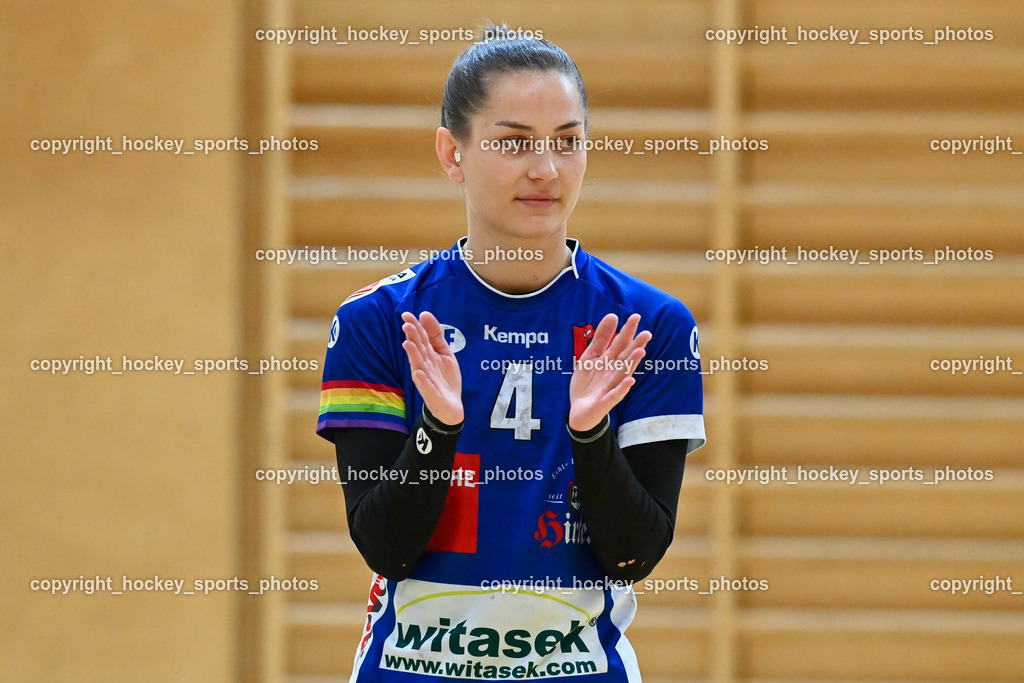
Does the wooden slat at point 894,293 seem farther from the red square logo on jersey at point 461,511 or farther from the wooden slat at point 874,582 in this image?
the red square logo on jersey at point 461,511

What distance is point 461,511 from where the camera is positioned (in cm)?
135

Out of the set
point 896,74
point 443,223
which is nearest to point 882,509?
point 896,74

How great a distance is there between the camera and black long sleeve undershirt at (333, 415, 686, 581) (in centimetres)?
127

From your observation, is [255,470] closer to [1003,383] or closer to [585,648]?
[585,648]

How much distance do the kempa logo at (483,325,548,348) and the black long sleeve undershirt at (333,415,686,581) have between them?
0.60 ft

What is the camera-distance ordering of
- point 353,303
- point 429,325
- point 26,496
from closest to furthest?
point 429,325, point 353,303, point 26,496

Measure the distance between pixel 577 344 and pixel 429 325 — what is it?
0.77 feet

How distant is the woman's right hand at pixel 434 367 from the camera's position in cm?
125

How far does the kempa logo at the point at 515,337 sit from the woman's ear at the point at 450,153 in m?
0.26

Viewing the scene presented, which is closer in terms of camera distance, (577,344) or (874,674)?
(577,344)

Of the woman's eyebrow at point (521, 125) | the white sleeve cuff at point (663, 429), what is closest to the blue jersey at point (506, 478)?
the white sleeve cuff at point (663, 429)

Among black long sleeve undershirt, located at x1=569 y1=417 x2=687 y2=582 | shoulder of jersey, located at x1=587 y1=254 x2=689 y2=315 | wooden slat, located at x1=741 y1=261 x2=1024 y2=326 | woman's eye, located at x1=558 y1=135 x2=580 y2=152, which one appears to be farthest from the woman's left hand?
wooden slat, located at x1=741 y1=261 x2=1024 y2=326

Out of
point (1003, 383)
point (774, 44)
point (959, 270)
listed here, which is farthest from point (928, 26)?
point (1003, 383)

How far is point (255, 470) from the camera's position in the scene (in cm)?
290
